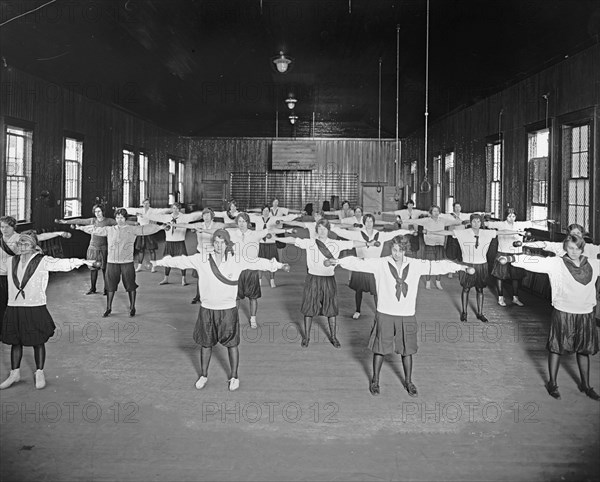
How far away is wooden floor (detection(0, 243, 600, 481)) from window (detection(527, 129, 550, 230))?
301cm

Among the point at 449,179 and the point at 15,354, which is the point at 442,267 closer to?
the point at 15,354

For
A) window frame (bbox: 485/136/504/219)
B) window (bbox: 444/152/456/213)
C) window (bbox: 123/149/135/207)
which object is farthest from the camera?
window (bbox: 123/149/135/207)

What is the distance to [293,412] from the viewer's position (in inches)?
195

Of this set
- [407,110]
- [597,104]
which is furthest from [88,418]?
[407,110]

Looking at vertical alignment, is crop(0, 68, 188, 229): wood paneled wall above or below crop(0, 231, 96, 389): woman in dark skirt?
above

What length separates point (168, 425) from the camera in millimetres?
4645

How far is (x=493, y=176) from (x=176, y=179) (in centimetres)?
1264

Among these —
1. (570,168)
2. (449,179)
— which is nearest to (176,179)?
(449,179)

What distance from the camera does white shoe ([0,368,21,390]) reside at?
215 inches

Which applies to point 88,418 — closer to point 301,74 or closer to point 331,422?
point 331,422

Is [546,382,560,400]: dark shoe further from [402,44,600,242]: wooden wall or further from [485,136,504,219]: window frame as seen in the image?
[485,136,504,219]: window frame

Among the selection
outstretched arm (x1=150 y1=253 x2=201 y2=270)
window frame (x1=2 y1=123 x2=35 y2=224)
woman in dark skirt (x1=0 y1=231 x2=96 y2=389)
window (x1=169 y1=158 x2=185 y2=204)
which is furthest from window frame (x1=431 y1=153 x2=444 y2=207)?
woman in dark skirt (x1=0 y1=231 x2=96 y2=389)

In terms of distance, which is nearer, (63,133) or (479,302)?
(479,302)

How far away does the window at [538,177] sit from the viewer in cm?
996
